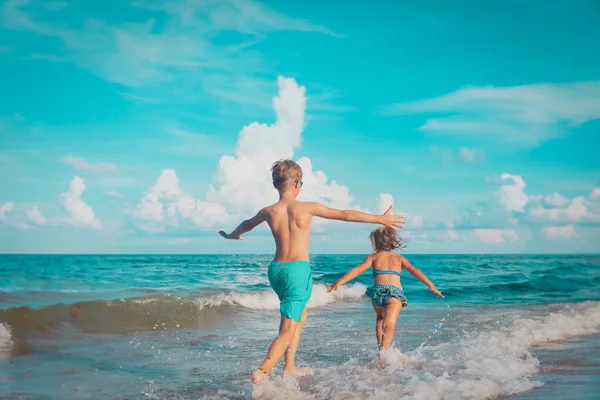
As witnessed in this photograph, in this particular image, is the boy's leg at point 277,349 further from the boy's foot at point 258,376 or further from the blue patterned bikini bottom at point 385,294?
the blue patterned bikini bottom at point 385,294

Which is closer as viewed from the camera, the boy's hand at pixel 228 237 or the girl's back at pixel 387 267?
the boy's hand at pixel 228 237

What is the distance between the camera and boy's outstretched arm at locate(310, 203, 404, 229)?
4484mm

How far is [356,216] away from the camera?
14.7 feet

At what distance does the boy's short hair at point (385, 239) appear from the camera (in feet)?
20.7

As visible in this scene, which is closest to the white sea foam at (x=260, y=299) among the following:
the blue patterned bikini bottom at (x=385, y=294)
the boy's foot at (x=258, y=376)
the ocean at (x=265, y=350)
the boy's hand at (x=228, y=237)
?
the ocean at (x=265, y=350)

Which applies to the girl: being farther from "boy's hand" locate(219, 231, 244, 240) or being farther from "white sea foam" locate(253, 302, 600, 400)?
"boy's hand" locate(219, 231, 244, 240)

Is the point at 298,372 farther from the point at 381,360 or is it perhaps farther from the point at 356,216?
the point at 356,216

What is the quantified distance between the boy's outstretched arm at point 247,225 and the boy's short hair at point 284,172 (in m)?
0.32

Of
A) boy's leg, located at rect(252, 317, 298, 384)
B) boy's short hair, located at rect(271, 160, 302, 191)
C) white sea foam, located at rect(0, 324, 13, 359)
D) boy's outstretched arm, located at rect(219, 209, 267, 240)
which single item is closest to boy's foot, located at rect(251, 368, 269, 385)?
boy's leg, located at rect(252, 317, 298, 384)

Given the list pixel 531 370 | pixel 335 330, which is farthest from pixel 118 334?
pixel 531 370

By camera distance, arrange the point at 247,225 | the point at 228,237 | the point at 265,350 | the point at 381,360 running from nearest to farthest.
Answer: the point at 247,225 < the point at 228,237 < the point at 381,360 < the point at 265,350

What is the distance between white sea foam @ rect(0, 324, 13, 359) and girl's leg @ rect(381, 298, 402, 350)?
4907mm

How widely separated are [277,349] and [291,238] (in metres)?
1.01

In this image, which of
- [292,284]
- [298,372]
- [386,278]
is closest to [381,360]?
[386,278]
